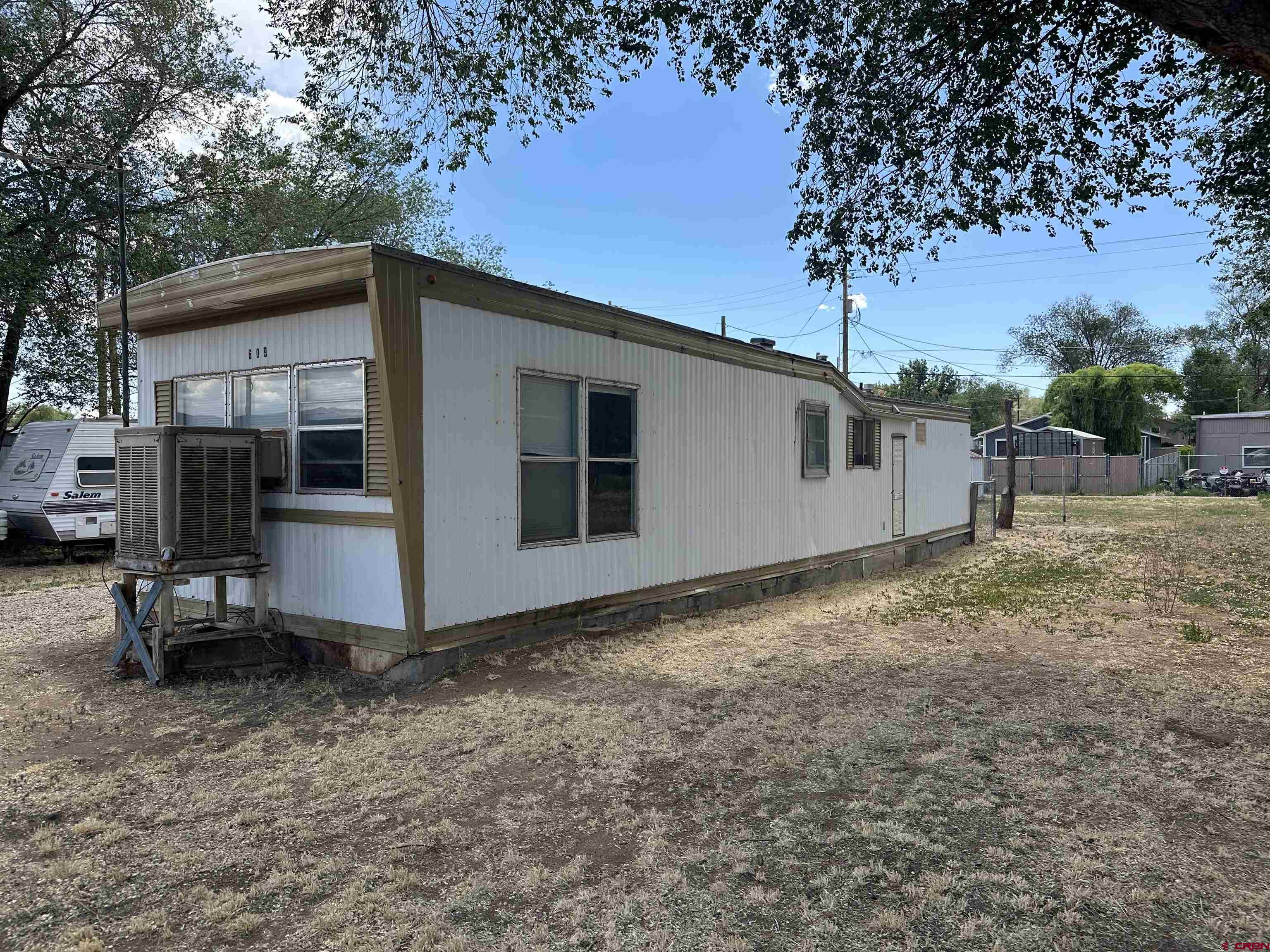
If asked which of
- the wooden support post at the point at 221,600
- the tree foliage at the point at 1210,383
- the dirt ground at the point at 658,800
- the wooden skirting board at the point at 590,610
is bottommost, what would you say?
the dirt ground at the point at 658,800

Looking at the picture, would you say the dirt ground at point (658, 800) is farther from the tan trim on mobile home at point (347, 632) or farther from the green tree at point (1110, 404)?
the green tree at point (1110, 404)

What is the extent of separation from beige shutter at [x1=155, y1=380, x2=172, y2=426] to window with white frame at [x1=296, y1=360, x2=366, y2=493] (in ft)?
6.00

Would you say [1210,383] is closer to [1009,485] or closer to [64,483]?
[1009,485]

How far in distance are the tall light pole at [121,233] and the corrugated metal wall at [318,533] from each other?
519mm

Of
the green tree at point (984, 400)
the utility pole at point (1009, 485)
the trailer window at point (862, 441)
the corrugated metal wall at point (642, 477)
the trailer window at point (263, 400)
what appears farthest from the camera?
the green tree at point (984, 400)

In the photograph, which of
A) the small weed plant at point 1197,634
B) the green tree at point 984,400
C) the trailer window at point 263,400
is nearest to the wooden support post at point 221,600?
the trailer window at point 263,400

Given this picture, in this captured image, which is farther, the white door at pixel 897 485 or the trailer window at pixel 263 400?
the white door at pixel 897 485

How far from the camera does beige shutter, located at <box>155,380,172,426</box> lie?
708 centimetres

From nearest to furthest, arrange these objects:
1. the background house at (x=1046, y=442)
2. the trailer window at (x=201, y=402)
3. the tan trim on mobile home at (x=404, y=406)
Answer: the tan trim on mobile home at (x=404, y=406), the trailer window at (x=201, y=402), the background house at (x=1046, y=442)

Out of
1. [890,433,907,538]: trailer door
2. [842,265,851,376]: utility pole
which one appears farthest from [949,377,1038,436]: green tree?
[890,433,907,538]: trailer door

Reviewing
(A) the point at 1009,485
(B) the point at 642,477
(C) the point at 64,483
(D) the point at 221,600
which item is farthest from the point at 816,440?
(C) the point at 64,483

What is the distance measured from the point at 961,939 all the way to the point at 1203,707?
3.55 m

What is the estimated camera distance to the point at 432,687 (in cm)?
547

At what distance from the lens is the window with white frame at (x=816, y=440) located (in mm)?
10344
